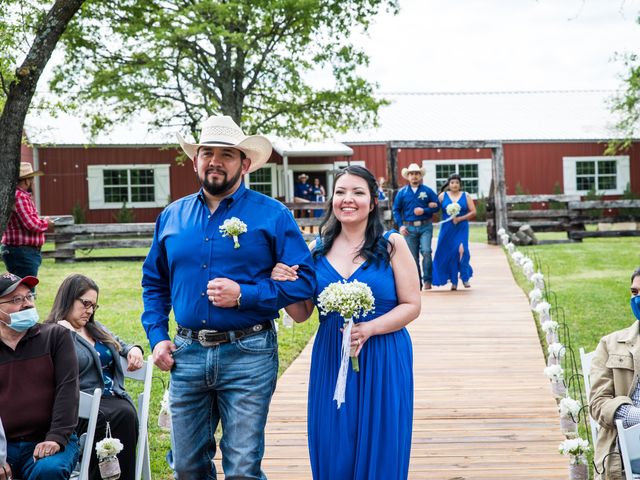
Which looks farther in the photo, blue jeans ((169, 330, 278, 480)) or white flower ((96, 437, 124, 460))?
white flower ((96, 437, 124, 460))

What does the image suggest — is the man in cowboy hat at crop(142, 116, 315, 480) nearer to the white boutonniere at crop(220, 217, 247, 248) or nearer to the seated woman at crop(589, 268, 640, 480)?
the white boutonniere at crop(220, 217, 247, 248)

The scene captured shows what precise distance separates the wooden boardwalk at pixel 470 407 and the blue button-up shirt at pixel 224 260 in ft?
6.27

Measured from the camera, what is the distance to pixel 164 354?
4.11m

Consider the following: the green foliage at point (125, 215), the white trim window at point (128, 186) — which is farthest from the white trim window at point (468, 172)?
the green foliage at point (125, 215)

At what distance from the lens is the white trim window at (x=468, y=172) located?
33906 mm

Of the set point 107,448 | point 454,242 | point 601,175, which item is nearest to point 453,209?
point 454,242

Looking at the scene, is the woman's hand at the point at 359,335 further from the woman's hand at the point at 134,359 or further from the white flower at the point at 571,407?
the white flower at the point at 571,407

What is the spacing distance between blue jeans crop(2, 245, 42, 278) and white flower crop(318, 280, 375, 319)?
677cm

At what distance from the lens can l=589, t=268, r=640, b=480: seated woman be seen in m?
4.43

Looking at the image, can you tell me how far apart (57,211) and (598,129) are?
20.3 meters

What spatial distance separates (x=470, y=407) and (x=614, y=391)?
9.19ft

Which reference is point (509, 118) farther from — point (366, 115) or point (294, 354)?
point (294, 354)

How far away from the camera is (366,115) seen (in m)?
24.9

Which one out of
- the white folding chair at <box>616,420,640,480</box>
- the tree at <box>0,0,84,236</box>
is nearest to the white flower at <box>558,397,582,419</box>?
the white folding chair at <box>616,420,640,480</box>
